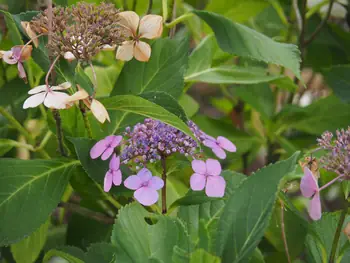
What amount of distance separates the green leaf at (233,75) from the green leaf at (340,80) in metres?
0.11

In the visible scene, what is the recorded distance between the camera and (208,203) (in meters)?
0.46

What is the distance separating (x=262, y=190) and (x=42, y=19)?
19 centimetres

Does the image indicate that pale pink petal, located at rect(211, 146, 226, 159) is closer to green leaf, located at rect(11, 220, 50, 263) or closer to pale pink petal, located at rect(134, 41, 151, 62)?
pale pink petal, located at rect(134, 41, 151, 62)

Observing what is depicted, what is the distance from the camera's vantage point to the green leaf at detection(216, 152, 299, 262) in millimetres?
341

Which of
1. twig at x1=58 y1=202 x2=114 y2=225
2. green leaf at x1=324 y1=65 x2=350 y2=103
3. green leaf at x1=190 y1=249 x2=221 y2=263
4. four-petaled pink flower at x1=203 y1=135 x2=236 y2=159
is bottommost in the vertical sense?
twig at x1=58 y1=202 x2=114 y2=225

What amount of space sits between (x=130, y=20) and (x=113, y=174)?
0.12 m

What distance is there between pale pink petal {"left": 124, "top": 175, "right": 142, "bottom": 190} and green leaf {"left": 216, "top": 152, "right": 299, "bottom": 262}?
76 millimetres

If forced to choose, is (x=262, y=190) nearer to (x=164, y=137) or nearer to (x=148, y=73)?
(x=164, y=137)

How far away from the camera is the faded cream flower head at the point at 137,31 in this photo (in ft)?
1.46

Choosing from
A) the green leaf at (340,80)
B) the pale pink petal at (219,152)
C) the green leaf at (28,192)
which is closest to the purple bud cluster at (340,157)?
the pale pink petal at (219,152)

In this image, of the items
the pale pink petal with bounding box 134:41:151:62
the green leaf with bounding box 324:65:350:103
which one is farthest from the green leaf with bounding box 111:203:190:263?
the green leaf with bounding box 324:65:350:103

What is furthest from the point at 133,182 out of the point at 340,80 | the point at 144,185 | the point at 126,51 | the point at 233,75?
the point at 340,80

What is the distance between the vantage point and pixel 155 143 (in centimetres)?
41

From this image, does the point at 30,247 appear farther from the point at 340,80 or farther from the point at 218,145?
the point at 340,80
